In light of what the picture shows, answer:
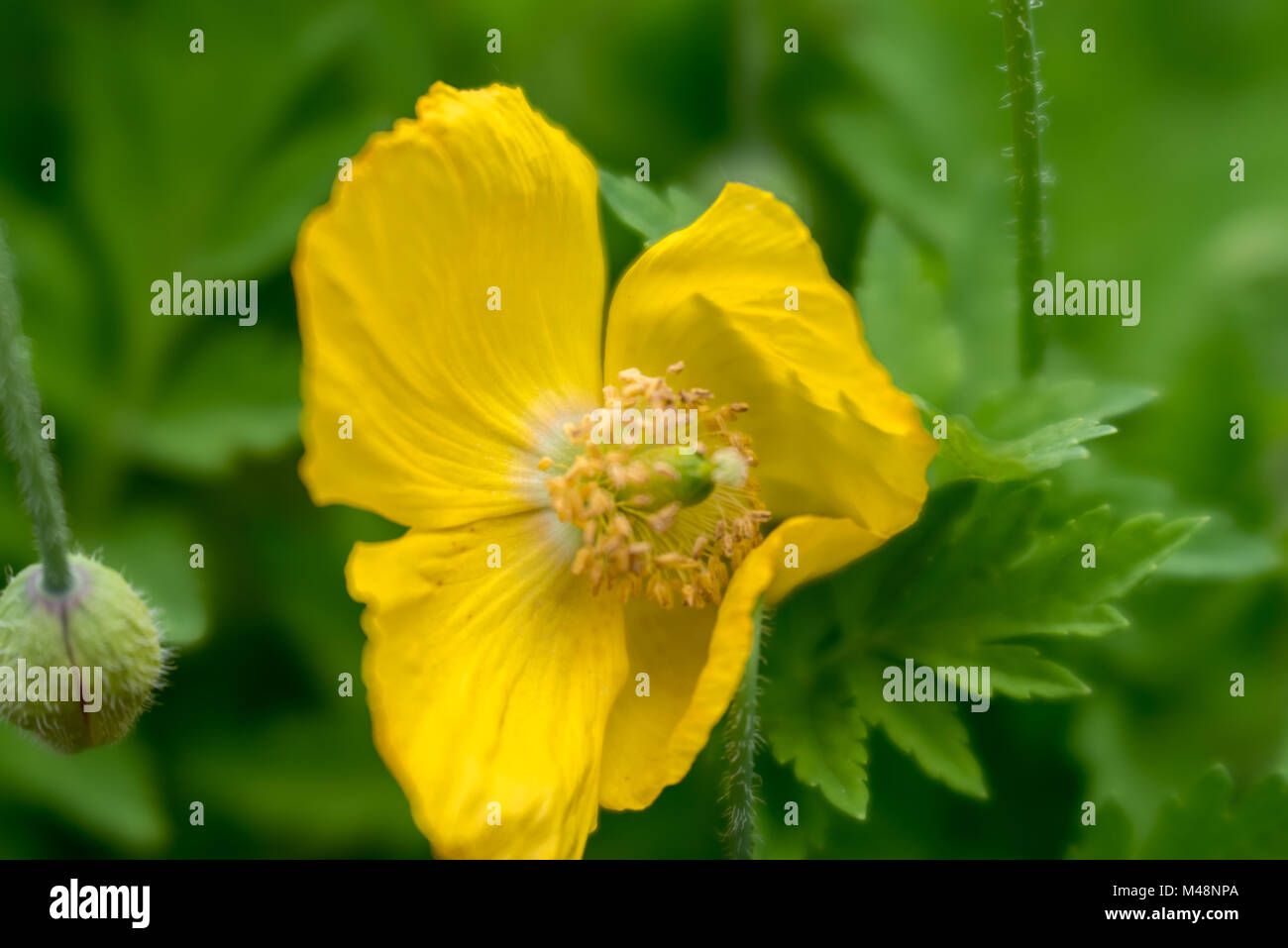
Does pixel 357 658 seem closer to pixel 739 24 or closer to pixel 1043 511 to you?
pixel 1043 511

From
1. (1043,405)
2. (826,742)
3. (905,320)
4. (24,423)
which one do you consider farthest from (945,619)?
(24,423)

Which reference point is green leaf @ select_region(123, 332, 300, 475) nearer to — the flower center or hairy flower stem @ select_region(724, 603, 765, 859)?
the flower center

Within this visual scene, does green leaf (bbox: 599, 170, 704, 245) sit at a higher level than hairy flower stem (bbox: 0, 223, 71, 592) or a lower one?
higher

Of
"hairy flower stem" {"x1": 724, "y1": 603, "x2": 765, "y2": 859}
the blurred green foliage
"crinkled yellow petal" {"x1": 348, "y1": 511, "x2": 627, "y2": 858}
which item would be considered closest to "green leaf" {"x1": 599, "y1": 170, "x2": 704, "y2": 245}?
the blurred green foliage

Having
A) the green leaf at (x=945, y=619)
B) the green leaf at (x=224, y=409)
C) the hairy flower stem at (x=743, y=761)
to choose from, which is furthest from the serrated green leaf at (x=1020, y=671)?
the green leaf at (x=224, y=409)

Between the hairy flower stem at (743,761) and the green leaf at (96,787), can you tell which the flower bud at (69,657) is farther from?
the hairy flower stem at (743,761)
